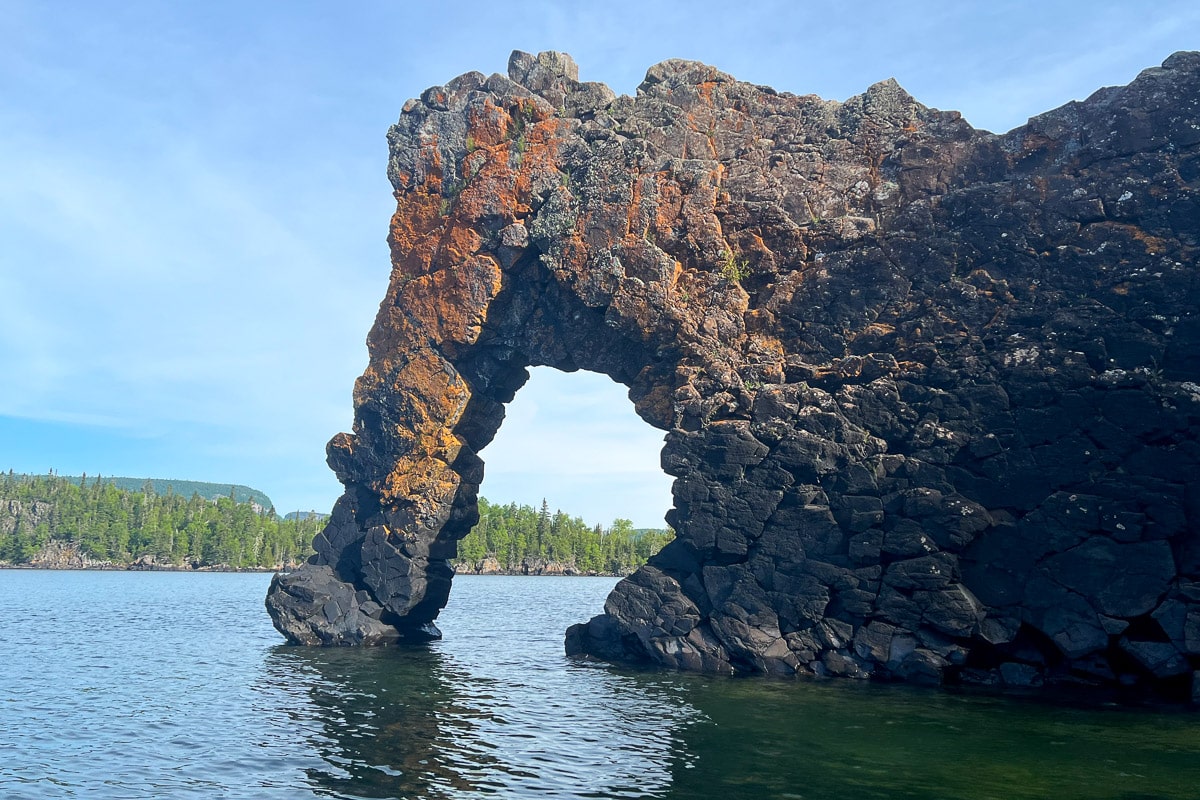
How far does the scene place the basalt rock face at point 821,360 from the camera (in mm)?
27641

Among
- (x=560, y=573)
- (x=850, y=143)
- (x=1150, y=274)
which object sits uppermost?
(x=850, y=143)

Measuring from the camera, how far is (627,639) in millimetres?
33781

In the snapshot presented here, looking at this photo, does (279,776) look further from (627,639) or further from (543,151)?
(543,151)

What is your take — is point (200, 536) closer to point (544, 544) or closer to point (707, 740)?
point (544, 544)

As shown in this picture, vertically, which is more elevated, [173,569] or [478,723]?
[478,723]

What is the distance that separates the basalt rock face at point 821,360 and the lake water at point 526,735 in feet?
11.0

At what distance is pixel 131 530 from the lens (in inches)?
6304

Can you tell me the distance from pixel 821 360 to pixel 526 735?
752 inches

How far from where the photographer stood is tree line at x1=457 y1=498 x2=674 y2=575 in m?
158

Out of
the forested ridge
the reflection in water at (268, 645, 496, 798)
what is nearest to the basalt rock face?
the reflection in water at (268, 645, 496, 798)

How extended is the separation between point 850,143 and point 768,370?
10.7m

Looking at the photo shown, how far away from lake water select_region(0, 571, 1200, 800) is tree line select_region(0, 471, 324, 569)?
133 metres

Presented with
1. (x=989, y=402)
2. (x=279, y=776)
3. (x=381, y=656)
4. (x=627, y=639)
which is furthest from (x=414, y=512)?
(x=989, y=402)

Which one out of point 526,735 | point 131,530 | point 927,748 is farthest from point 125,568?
point 927,748
